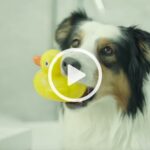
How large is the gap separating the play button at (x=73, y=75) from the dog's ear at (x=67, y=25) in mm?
116

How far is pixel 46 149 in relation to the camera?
108 centimetres

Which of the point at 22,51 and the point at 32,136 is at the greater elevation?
the point at 22,51

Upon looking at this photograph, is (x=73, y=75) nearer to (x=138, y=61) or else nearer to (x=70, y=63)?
(x=70, y=63)

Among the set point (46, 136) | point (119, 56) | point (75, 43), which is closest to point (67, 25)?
point (75, 43)

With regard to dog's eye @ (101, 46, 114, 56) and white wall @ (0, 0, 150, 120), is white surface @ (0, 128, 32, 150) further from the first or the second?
dog's eye @ (101, 46, 114, 56)

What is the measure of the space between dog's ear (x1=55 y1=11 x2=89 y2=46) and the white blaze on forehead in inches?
1.5

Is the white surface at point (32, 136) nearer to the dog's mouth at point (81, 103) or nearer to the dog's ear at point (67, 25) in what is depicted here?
the dog's mouth at point (81, 103)

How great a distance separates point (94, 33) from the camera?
3.22 ft

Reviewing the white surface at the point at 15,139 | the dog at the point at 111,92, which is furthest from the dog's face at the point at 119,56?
the white surface at the point at 15,139

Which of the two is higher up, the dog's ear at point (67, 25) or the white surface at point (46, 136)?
the dog's ear at point (67, 25)

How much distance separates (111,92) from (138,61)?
0.39 feet

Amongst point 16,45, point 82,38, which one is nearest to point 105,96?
point 82,38

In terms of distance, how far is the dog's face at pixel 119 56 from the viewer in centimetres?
97

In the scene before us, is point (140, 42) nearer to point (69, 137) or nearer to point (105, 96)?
point (105, 96)
